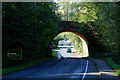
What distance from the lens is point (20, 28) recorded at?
85.9ft

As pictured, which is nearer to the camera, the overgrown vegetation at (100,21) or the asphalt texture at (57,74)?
the asphalt texture at (57,74)

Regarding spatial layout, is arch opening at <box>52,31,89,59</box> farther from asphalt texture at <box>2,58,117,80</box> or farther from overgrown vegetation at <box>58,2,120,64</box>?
asphalt texture at <box>2,58,117,80</box>

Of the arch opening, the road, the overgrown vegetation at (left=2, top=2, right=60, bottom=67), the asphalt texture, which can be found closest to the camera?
the asphalt texture

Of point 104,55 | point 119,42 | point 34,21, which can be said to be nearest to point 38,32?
point 34,21

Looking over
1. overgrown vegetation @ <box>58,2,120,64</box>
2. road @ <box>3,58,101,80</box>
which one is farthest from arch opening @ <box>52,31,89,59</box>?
road @ <box>3,58,101,80</box>

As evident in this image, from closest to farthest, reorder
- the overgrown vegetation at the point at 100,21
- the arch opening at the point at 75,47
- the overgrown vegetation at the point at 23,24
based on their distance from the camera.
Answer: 1. the overgrown vegetation at the point at 100,21
2. the overgrown vegetation at the point at 23,24
3. the arch opening at the point at 75,47

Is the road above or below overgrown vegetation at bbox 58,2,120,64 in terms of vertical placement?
below

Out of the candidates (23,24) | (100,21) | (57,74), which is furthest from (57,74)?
(23,24)

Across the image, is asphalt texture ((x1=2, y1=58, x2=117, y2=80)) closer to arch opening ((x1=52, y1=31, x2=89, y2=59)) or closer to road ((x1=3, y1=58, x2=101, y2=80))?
road ((x1=3, y1=58, x2=101, y2=80))

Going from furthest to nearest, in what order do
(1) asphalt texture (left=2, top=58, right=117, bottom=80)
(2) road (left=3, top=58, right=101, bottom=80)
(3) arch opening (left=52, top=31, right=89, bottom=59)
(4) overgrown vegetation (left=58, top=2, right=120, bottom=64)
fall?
(3) arch opening (left=52, top=31, right=89, bottom=59), (4) overgrown vegetation (left=58, top=2, right=120, bottom=64), (2) road (left=3, top=58, right=101, bottom=80), (1) asphalt texture (left=2, top=58, right=117, bottom=80)

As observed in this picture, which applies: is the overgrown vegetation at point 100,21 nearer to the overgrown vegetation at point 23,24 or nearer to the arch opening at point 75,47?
the arch opening at point 75,47

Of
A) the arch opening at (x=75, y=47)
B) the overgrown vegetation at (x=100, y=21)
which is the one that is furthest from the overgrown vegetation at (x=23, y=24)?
the arch opening at (x=75, y=47)

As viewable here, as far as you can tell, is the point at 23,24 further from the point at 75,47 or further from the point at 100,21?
the point at 75,47

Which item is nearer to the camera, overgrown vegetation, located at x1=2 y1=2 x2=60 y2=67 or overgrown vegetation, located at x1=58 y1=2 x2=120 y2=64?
overgrown vegetation, located at x1=58 y1=2 x2=120 y2=64
